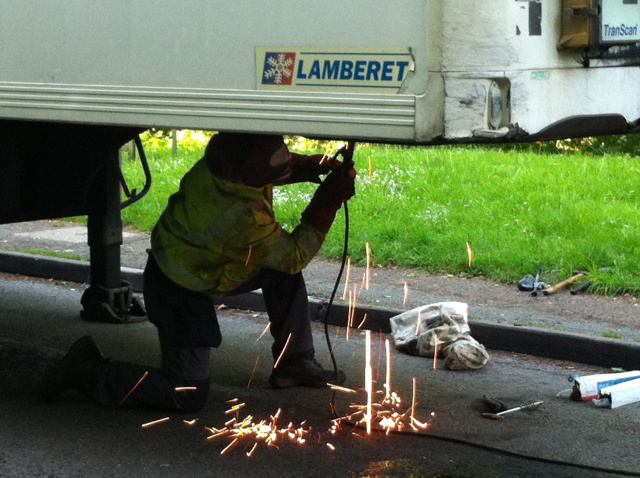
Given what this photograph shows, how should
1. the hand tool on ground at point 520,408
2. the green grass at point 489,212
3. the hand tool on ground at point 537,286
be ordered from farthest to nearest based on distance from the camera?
the green grass at point 489,212 < the hand tool on ground at point 537,286 < the hand tool on ground at point 520,408

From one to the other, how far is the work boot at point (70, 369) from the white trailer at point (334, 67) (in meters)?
1.16

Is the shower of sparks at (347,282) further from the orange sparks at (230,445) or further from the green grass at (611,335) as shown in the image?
the orange sparks at (230,445)

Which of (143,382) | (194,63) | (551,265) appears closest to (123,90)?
(194,63)

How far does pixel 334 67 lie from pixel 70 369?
2200 mm

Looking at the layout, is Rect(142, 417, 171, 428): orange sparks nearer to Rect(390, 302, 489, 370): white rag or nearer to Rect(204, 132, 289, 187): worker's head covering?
Rect(204, 132, 289, 187): worker's head covering

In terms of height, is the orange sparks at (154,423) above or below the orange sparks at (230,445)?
above

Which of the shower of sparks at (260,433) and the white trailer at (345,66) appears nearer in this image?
the white trailer at (345,66)

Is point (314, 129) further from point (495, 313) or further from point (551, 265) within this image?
point (551, 265)

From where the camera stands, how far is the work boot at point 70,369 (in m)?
5.21

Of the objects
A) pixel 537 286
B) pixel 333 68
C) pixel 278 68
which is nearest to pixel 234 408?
pixel 278 68

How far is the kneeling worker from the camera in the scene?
4828 millimetres

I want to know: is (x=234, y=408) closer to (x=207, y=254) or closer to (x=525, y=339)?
(x=207, y=254)

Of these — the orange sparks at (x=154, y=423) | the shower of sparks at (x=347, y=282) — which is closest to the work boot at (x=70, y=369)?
the orange sparks at (x=154, y=423)

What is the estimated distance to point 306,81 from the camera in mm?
3975
